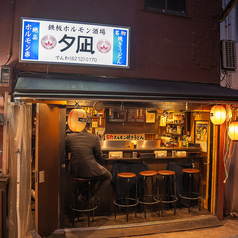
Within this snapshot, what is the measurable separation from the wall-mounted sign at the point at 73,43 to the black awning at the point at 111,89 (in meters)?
0.43

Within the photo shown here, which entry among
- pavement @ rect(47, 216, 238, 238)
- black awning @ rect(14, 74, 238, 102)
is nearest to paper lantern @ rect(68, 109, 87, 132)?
black awning @ rect(14, 74, 238, 102)

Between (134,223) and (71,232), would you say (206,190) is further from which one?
(71,232)

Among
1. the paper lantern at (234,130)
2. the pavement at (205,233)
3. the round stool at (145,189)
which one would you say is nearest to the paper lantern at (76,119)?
the round stool at (145,189)

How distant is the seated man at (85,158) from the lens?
18.5ft

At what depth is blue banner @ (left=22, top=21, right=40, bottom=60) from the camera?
5031 millimetres

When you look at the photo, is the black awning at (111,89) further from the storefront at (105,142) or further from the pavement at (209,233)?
the pavement at (209,233)

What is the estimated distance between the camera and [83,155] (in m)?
5.65

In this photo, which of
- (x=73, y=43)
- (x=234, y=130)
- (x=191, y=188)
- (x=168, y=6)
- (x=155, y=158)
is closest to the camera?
(x=73, y=43)

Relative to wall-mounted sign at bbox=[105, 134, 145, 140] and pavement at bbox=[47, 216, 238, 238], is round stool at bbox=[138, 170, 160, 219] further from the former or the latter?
wall-mounted sign at bbox=[105, 134, 145, 140]

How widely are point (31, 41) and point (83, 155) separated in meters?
3.06

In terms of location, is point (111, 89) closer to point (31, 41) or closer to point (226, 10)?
point (31, 41)

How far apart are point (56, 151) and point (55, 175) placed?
0.60m

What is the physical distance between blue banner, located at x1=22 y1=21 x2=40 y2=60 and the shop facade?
5 cm

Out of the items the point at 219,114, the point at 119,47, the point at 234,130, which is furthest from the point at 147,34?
the point at 234,130
